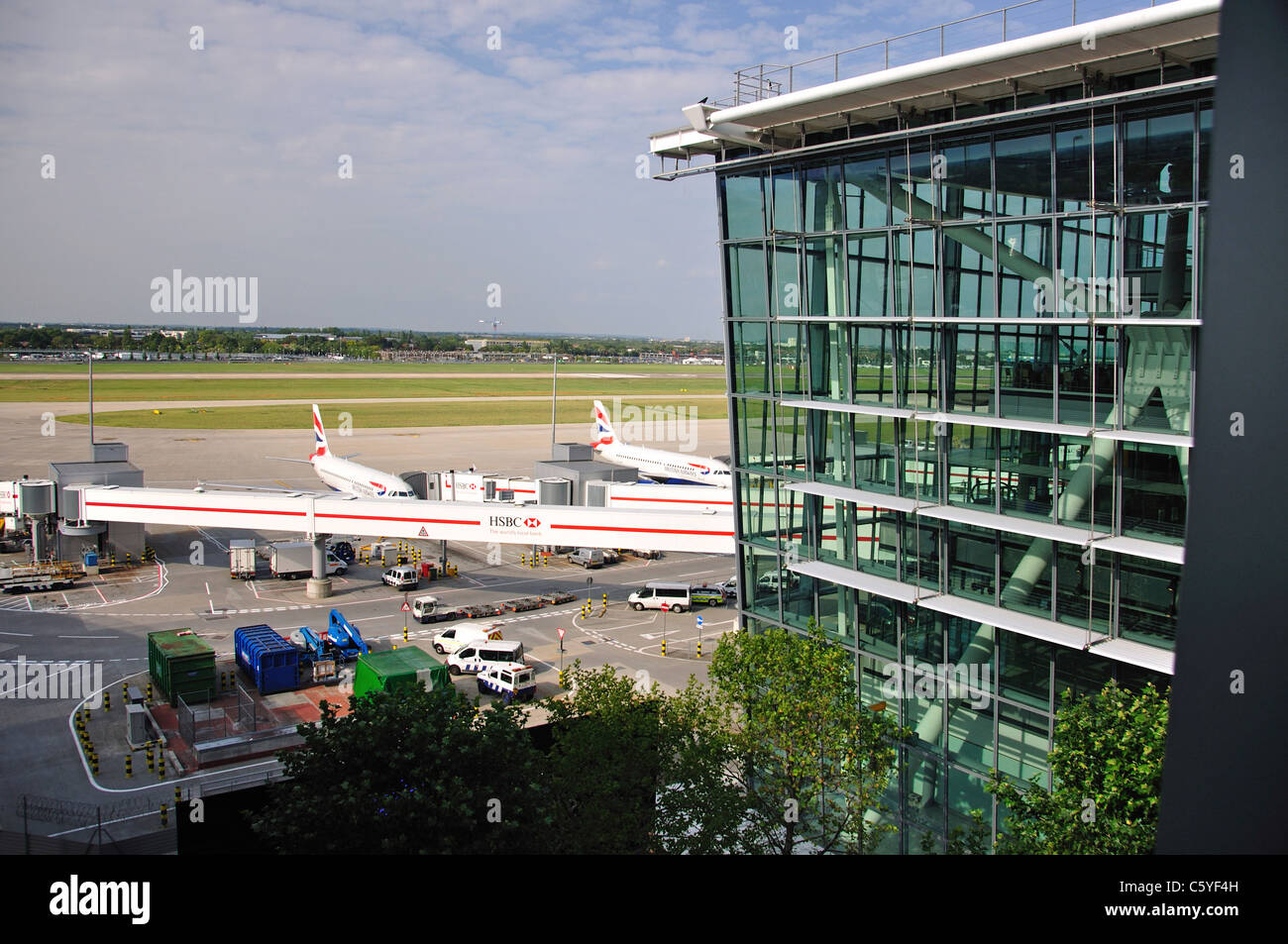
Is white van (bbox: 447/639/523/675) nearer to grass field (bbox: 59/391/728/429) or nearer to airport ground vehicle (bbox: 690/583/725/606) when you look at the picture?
airport ground vehicle (bbox: 690/583/725/606)

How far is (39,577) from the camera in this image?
192ft

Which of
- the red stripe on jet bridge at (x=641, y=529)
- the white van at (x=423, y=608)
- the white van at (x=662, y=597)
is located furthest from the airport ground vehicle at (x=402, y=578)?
the white van at (x=662, y=597)

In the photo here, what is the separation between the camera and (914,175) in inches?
1006

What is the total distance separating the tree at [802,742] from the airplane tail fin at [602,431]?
75.1 m

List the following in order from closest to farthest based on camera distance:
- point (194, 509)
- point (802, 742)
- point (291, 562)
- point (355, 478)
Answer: point (802, 742), point (194, 509), point (291, 562), point (355, 478)

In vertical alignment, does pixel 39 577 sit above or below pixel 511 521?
below

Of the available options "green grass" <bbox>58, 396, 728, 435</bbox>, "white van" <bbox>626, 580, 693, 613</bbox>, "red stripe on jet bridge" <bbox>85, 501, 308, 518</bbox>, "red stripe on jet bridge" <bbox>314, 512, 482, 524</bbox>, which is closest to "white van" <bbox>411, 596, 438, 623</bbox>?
"red stripe on jet bridge" <bbox>314, 512, 482, 524</bbox>

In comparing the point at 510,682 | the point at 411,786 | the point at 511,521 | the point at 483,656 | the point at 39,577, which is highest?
the point at 511,521

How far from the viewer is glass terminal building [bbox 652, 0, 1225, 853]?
21.4 metres

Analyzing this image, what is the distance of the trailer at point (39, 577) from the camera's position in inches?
2233
